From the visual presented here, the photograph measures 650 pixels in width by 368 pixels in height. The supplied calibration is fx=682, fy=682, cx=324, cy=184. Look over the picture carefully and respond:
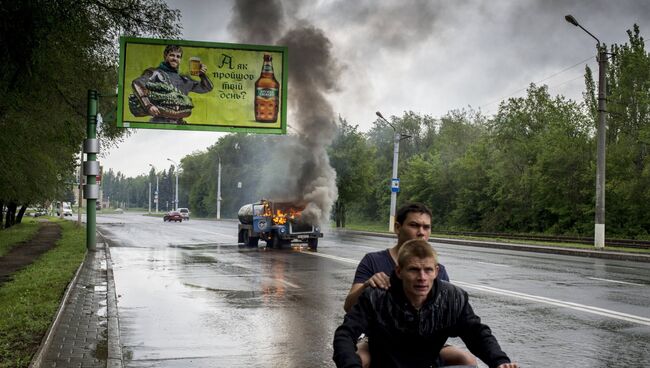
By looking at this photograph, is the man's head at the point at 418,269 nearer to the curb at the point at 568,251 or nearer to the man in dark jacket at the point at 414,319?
the man in dark jacket at the point at 414,319

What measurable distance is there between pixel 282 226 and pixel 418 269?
22254 millimetres

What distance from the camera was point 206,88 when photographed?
21.0 metres

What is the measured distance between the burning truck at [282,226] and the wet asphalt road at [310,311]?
21.1ft

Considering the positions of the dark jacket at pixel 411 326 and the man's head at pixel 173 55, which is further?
the man's head at pixel 173 55

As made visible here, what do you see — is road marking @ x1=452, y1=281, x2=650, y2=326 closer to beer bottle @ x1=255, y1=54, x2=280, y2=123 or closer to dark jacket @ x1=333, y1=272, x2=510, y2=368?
dark jacket @ x1=333, y1=272, x2=510, y2=368

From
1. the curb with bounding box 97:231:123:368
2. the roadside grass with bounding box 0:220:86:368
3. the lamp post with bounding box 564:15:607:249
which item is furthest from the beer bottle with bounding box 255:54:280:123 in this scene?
the lamp post with bounding box 564:15:607:249

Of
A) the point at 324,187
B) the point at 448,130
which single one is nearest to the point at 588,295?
the point at 324,187

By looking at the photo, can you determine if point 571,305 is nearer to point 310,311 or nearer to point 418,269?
point 310,311

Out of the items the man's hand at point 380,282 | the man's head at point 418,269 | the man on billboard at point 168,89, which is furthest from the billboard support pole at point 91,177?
the man's head at point 418,269

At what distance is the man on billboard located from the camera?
800 inches

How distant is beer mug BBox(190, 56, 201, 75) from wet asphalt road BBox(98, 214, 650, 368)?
5.78 metres

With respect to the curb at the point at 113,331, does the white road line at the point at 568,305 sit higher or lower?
higher

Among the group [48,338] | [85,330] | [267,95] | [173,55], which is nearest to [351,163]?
[267,95]

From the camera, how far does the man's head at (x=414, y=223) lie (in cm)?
454
